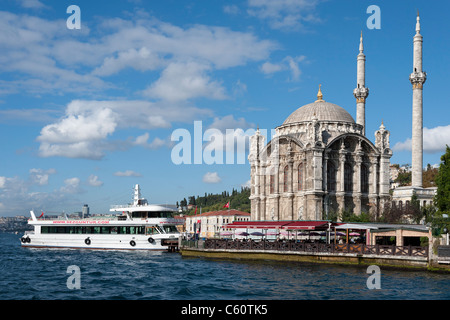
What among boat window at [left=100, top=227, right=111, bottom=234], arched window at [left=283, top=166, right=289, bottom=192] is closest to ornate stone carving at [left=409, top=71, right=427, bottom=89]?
arched window at [left=283, top=166, right=289, bottom=192]

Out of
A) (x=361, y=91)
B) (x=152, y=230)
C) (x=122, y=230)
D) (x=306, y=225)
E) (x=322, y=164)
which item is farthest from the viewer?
(x=361, y=91)

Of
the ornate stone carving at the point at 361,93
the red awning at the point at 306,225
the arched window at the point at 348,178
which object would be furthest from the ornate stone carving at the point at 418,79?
the red awning at the point at 306,225

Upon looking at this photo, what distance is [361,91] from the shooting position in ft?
265

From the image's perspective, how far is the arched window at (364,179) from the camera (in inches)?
2751

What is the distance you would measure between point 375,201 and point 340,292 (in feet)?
138

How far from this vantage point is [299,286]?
31562 mm

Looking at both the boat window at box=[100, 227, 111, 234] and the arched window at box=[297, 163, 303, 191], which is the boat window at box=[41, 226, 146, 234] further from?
the arched window at box=[297, 163, 303, 191]

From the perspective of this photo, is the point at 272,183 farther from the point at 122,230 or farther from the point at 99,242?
the point at 99,242

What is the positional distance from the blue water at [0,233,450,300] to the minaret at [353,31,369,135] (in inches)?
1607

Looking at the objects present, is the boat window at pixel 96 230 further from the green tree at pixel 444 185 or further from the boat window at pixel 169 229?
the green tree at pixel 444 185

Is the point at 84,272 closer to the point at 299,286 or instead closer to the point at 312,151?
the point at 299,286

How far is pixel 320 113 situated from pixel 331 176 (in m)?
9.48

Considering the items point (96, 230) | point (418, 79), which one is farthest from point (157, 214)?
point (418, 79)
